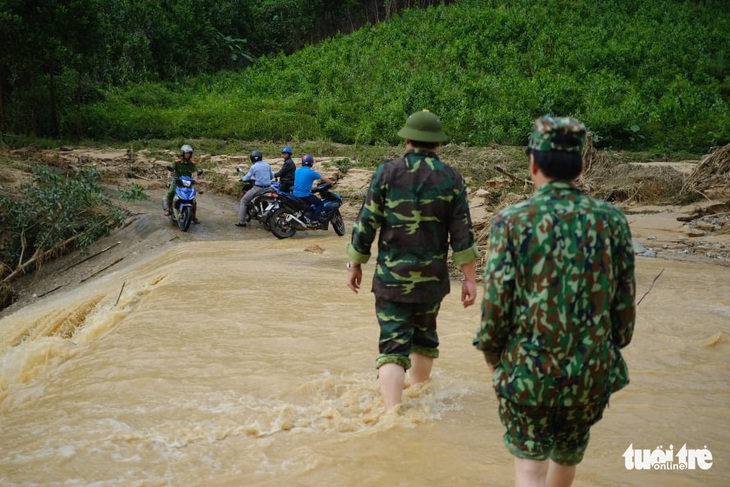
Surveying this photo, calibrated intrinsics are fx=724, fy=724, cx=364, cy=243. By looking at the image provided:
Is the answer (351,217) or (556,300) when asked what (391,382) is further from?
(351,217)

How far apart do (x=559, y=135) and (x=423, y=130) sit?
158 centimetres

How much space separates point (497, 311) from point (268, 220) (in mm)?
10624

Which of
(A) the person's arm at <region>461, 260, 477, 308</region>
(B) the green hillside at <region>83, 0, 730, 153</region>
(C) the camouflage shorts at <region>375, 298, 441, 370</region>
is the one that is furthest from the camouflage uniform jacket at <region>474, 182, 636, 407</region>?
(B) the green hillside at <region>83, 0, 730, 153</region>

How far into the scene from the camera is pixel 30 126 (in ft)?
79.6

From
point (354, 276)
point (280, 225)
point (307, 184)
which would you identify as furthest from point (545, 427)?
point (280, 225)

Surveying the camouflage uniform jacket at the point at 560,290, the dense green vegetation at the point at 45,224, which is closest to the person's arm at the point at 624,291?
the camouflage uniform jacket at the point at 560,290

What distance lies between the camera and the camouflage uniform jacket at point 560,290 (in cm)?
243

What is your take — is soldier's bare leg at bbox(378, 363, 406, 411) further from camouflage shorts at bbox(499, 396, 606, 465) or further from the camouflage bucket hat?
the camouflage bucket hat

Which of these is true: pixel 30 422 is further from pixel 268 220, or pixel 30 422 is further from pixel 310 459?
pixel 268 220

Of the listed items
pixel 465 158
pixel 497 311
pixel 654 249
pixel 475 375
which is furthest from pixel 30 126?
pixel 497 311

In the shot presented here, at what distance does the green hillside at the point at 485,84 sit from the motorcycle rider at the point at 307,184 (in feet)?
34.6

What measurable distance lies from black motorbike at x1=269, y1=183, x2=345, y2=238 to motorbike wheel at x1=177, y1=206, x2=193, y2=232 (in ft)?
4.76

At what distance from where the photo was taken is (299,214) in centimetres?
1271

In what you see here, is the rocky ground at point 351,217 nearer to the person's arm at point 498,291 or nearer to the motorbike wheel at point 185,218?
the motorbike wheel at point 185,218
